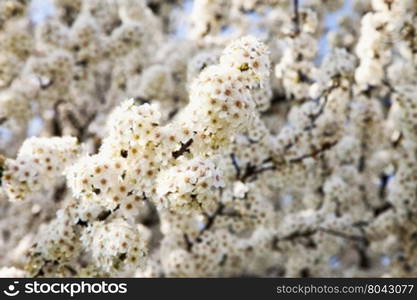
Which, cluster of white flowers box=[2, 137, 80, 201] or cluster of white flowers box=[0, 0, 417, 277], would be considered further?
cluster of white flowers box=[2, 137, 80, 201]

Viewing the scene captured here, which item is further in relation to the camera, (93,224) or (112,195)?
(93,224)

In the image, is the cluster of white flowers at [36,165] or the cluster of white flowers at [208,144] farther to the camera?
the cluster of white flowers at [36,165]

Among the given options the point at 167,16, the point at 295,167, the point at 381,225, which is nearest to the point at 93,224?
the point at 295,167

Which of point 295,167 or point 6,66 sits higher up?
point 6,66

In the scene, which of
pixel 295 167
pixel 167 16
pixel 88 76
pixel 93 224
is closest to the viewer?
pixel 93 224

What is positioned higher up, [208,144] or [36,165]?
[36,165]

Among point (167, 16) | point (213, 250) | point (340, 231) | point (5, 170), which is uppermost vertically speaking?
point (167, 16)

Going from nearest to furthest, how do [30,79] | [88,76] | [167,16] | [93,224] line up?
[93,224] → [30,79] → [88,76] → [167,16]

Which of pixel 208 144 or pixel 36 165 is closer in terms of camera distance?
pixel 208 144

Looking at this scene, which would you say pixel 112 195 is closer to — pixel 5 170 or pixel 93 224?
pixel 93 224
